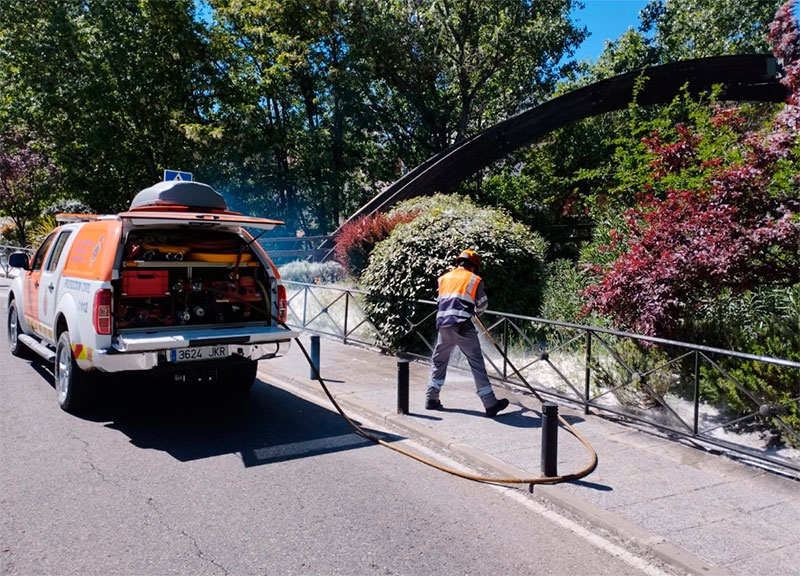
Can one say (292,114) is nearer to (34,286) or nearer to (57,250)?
(34,286)

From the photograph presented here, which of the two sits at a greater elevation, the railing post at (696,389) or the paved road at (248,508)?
the railing post at (696,389)

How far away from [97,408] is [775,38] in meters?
9.07

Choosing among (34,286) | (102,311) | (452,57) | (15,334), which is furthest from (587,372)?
(452,57)

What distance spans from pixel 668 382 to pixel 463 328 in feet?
7.31

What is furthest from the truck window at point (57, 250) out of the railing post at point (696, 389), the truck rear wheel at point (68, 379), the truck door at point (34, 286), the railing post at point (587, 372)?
the railing post at point (696, 389)

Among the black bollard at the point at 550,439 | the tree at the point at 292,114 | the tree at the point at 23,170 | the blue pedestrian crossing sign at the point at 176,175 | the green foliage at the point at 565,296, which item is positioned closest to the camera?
the black bollard at the point at 550,439

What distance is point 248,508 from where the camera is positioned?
15.5ft

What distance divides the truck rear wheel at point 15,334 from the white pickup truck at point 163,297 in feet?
5.93

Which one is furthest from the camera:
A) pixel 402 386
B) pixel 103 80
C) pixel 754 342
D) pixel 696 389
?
pixel 103 80

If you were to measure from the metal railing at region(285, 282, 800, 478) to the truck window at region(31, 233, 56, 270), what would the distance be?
5.06 metres

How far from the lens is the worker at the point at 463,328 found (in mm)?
7102

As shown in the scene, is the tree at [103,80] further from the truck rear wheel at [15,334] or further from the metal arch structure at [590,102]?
the truck rear wheel at [15,334]

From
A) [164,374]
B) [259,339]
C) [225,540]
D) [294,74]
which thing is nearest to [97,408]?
[164,374]

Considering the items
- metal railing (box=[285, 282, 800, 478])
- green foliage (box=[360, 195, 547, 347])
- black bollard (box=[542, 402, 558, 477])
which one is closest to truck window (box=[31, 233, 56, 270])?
green foliage (box=[360, 195, 547, 347])
